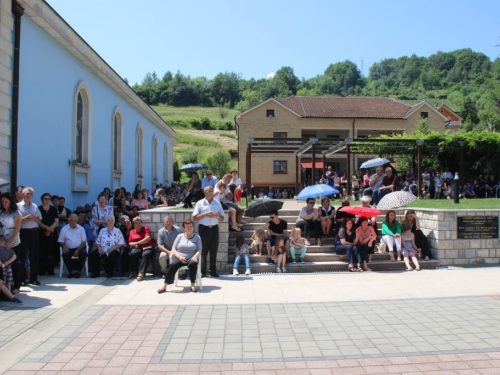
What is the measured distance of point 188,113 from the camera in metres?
110

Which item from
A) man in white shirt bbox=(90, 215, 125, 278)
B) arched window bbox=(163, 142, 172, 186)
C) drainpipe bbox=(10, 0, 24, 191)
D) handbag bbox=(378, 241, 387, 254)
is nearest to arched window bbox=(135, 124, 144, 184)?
arched window bbox=(163, 142, 172, 186)

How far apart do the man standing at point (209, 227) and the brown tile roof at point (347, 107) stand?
37.9m

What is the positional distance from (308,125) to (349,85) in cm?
11336

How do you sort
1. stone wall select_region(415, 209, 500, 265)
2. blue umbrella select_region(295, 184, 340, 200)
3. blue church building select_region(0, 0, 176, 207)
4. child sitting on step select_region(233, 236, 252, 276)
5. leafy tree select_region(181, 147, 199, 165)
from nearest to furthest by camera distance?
1. child sitting on step select_region(233, 236, 252, 276)
2. blue church building select_region(0, 0, 176, 207)
3. stone wall select_region(415, 209, 500, 265)
4. blue umbrella select_region(295, 184, 340, 200)
5. leafy tree select_region(181, 147, 199, 165)

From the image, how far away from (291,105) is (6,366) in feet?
155

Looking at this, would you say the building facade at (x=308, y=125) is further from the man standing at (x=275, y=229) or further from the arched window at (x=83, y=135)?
the man standing at (x=275, y=229)

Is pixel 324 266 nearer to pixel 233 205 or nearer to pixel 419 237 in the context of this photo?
pixel 419 237

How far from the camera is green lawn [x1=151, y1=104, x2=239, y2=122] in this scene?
335 feet

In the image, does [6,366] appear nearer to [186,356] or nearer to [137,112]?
[186,356]

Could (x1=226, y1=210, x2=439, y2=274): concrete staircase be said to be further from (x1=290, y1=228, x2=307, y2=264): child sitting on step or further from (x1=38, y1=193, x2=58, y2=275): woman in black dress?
(x1=38, y1=193, x2=58, y2=275): woman in black dress

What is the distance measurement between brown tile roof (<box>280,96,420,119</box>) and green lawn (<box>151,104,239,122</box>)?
50945 mm

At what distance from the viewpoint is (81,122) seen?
603 inches

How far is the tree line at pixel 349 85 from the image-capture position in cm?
12056

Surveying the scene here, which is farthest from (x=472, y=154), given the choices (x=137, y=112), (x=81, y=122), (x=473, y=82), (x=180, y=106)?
(x=473, y=82)
